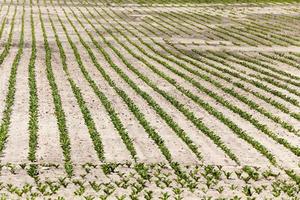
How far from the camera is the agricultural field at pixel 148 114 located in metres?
13.1

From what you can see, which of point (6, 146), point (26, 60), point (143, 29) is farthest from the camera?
point (143, 29)

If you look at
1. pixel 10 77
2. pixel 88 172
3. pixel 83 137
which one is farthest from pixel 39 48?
pixel 88 172

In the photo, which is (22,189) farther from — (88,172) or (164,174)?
(164,174)

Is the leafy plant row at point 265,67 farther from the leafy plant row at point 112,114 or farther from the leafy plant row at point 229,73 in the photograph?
the leafy plant row at point 112,114

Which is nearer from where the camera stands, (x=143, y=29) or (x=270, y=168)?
(x=270, y=168)

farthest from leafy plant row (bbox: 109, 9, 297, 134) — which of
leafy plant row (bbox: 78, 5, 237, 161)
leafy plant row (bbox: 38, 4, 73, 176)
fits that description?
leafy plant row (bbox: 38, 4, 73, 176)

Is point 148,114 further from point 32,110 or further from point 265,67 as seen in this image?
point 265,67

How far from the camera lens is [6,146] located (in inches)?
584

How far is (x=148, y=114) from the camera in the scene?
719 inches

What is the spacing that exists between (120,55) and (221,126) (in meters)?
12.2

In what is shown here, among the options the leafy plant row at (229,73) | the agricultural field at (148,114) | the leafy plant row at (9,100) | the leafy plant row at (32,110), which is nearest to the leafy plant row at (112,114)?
the agricultural field at (148,114)

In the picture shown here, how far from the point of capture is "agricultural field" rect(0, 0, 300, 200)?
516 inches

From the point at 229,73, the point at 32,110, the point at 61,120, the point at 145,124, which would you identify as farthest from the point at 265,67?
the point at 32,110

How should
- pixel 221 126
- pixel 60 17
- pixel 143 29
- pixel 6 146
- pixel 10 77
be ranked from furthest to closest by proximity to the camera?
1. pixel 60 17
2. pixel 143 29
3. pixel 10 77
4. pixel 221 126
5. pixel 6 146
